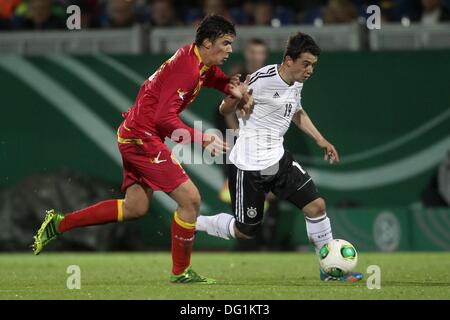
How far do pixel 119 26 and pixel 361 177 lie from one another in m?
3.85

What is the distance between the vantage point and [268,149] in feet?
30.1

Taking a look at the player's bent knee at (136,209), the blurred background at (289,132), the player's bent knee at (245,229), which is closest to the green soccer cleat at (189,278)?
the player's bent knee at (136,209)

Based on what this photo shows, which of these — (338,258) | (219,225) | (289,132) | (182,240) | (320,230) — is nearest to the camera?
(182,240)

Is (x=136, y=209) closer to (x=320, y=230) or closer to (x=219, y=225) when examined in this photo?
(x=219, y=225)

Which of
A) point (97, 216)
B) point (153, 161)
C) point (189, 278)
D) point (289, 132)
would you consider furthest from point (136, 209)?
point (289, 132)

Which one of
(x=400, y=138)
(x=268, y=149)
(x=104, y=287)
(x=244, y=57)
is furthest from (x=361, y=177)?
(x=104, y=287)

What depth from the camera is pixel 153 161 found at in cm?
855

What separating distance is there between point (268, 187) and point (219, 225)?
1.96ft

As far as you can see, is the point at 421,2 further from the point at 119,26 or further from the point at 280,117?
the point at 280,117

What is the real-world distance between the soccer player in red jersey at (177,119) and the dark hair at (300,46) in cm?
50

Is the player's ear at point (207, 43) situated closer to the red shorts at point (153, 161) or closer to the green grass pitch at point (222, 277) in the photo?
the red shorts at point (153, 161)

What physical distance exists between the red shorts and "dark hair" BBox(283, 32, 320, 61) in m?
1.32

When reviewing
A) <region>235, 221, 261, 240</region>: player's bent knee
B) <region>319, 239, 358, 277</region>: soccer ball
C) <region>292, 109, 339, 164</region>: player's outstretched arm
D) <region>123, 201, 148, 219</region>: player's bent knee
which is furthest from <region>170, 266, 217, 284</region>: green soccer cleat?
<region>292, 109, 339, 164</region>: player's outstretched arm

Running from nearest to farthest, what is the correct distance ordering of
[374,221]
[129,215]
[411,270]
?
[129,215], [411,270], [374,221]
